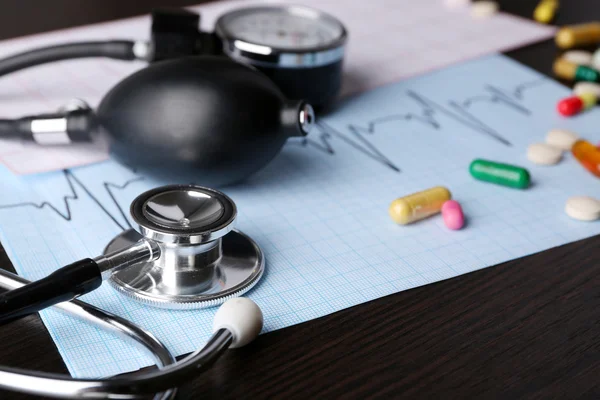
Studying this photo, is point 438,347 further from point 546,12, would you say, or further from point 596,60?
point 546,12

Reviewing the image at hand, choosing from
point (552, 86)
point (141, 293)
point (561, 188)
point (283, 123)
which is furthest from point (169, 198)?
point (552, 86)

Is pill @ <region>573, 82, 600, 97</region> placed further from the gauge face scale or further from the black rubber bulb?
the black rubber bulb

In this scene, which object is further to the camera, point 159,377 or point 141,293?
point 141,293

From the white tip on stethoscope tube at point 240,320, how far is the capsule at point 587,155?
0.50m

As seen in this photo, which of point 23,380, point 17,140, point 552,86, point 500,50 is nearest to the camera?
point 23,380

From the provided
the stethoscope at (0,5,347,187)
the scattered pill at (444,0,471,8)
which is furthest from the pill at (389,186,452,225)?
the scattered pill at (444,0,471,8)

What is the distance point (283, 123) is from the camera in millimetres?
771

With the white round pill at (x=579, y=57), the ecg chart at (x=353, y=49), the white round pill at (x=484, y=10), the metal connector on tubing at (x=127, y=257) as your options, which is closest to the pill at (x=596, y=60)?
the white round pill at (x=579, y=57)

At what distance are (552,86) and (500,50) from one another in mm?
139

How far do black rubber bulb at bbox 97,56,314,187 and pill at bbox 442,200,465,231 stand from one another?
161 millimetres

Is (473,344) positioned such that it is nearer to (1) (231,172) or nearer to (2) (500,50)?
(1) (231,172)

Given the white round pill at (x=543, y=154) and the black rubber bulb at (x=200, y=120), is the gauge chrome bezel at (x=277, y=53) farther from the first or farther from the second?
the white round pill at (x=543, y=154)

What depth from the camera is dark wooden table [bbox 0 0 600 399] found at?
0.53 metres

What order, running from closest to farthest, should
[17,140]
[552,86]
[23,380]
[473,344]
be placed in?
[23,380] → [473,344] → [17,140] → [552,86]
